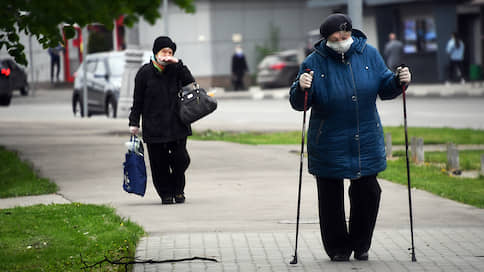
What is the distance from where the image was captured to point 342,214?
278 inches

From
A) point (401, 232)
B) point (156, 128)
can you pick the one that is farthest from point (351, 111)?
point (156, 128)

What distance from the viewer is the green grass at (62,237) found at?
698cm

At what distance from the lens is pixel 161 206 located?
10.0m

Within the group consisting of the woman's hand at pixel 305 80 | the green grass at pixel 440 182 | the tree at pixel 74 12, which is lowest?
the green grass at pixel 440 182

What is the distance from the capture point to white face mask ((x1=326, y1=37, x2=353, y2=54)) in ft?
22.3

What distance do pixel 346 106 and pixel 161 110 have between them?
3.36 metres

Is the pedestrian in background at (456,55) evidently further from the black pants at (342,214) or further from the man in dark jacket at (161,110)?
the black pants at (342,214)

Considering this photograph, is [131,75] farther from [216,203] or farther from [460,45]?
[460,45]

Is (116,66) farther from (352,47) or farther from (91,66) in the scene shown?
(352,47)

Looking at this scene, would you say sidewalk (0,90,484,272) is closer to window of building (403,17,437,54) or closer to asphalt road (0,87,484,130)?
asphalt road (0,87,484,130)

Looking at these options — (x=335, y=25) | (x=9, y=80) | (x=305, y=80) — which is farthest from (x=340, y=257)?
(x=9, y=80)

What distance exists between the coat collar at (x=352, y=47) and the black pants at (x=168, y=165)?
3.27 meters

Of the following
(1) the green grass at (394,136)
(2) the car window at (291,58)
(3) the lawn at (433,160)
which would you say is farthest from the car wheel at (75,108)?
(2) the car window at (291,58)

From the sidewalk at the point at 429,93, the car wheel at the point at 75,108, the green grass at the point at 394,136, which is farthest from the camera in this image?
the sidewalk at the point at 429,93
